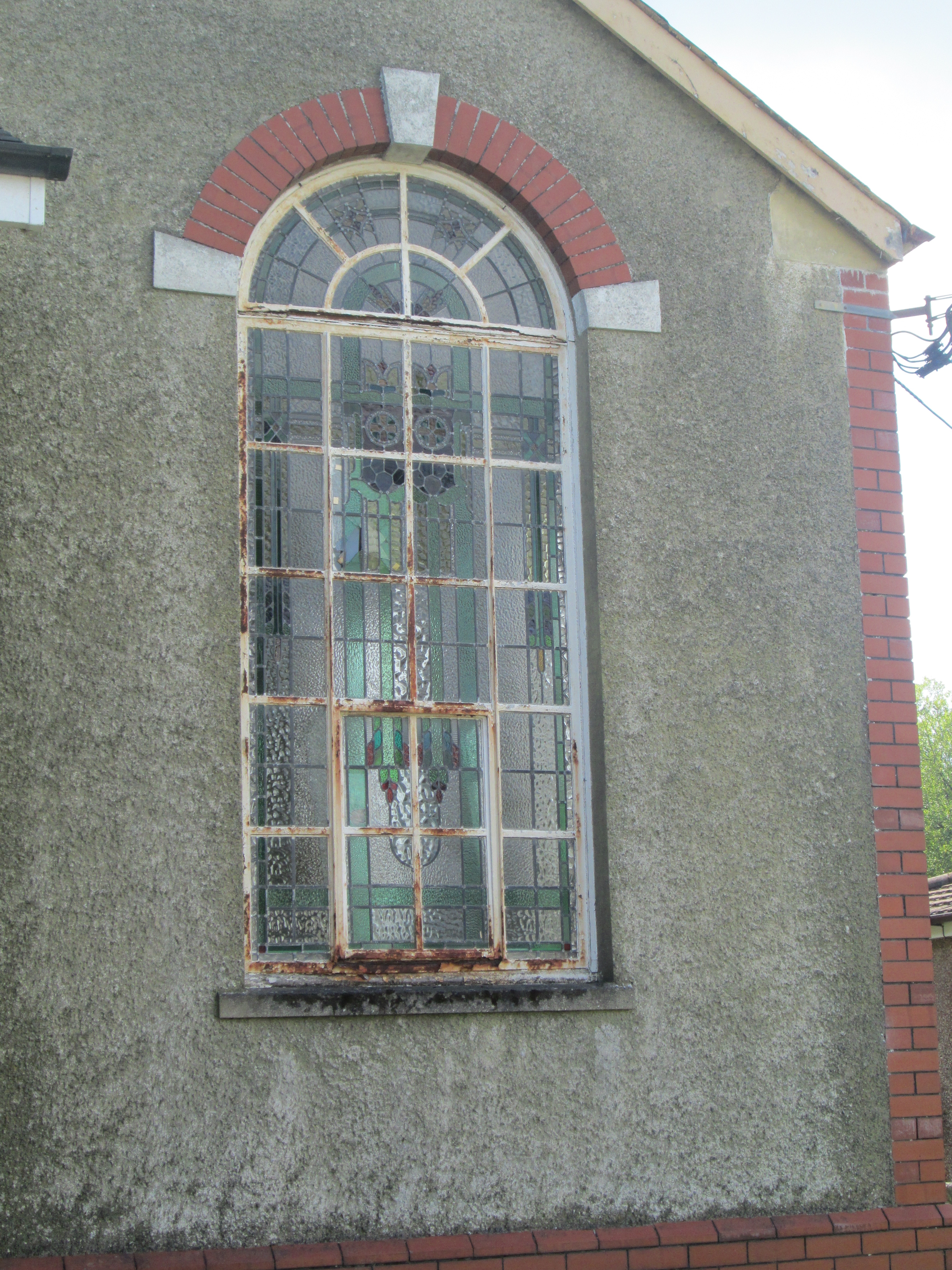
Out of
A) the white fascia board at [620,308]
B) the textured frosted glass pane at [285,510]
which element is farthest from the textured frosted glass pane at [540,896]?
the white fascia board at [620,308]

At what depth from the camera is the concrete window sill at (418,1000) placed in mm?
5570

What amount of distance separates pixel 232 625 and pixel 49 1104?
6.31ft

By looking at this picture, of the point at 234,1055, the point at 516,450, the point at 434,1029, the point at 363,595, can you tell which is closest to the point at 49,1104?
the point at 234,1055

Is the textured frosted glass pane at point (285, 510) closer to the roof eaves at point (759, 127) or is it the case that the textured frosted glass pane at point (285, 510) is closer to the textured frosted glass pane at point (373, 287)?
the textured frosted glass pane at point (373, 287)

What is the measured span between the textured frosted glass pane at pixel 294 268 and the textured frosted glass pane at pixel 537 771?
6.86 feet

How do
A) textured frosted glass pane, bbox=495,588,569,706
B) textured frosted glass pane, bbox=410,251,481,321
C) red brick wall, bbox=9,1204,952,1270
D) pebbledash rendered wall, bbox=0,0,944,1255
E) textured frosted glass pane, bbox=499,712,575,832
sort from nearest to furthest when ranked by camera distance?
red brick wall, bbox=9,1204,952,1270, pebbledash rendered wall, bbox=0,0,944,1255, textured frosted glass pane, bbox=499,712,575,832, textured frosted glass pane, bbox=495,588,569,706, textured frosted glass pane, bbox=410,251,481,321

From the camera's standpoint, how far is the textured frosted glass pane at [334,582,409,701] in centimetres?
626

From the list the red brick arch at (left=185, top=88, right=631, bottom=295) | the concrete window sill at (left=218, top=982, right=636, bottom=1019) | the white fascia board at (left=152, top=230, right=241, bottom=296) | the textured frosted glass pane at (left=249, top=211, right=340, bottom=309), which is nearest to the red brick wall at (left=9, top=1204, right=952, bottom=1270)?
the concrete window sill at (left=218, top=982, right=636, bottom=1019)

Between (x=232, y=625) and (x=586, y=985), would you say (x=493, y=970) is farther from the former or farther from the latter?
(x=232, y=625)

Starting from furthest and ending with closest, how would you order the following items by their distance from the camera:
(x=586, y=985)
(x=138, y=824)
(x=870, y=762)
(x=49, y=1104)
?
(x=870, y=762) → (x=586, y=985) → (x=138, y=824) → (x=49, y=1104)

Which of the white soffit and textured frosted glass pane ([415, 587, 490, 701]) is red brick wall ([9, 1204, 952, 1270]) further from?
the white soffit

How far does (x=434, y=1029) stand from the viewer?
5.78 meters

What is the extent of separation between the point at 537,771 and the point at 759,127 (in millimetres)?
3331

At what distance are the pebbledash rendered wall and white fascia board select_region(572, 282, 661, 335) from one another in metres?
0.06
